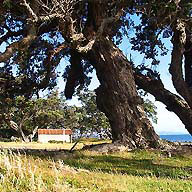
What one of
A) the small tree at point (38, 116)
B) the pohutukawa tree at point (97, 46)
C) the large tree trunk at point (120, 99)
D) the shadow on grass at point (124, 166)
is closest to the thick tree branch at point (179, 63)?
the pohutukawa tree at point (97, 46)

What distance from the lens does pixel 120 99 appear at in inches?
568

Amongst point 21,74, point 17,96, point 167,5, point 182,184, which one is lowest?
point 182,184

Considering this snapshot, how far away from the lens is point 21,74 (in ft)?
55.7

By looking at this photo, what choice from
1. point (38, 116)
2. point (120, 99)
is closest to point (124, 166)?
point (120, 99)

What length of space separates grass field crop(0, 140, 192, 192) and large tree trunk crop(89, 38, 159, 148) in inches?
55.2

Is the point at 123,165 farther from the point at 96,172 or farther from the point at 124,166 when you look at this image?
the point at 96,172

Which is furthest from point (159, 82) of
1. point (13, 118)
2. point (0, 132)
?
point (0, 132)

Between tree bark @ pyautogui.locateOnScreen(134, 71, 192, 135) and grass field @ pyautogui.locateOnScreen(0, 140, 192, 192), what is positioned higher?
tree bark @ pyautogui.locateOnScreen(134, 71, 192, 135)

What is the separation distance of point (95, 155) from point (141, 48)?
Answer: 25.8ft

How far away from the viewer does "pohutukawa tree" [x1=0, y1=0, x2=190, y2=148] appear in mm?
12016

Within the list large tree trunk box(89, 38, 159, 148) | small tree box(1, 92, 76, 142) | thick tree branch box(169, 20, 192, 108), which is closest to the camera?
large tree trunk box(89, 38, 159, 148)

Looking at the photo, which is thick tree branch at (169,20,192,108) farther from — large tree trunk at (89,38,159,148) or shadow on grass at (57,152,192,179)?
shadow on grass at (57,152,192,179)

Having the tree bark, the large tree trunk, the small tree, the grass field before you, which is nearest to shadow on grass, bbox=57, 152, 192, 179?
the grass field

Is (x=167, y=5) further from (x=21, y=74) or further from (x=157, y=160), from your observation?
(x=21, y=74)
